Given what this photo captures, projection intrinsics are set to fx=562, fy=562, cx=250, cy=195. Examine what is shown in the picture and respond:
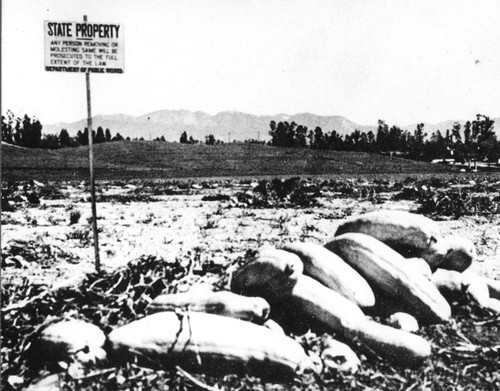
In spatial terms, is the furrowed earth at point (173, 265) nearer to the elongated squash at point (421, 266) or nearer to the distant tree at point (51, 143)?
the elongated squash at point (421, 266)

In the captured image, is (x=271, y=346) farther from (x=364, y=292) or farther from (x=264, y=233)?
(x=264, y=233)

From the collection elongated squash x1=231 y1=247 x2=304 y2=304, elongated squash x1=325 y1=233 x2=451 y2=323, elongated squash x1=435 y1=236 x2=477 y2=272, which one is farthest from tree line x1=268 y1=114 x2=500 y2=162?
elongated squash x1=231 y1=247 x2=304 y2=304

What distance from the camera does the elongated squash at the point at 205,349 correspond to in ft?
11.3

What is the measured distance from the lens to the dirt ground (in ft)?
21.9

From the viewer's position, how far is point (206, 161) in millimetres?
45906

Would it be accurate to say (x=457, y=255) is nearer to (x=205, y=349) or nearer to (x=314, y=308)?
(x=314, y=308)

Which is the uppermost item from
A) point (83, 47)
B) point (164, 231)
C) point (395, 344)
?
point (83, 47)

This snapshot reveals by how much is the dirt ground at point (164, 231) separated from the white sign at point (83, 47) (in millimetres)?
1893

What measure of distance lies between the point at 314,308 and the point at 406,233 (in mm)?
1386

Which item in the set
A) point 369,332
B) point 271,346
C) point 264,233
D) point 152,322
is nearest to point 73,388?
point 152,322

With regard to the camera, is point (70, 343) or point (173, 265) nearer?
point (70, 343)

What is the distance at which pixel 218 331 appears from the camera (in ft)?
Result: 11.5

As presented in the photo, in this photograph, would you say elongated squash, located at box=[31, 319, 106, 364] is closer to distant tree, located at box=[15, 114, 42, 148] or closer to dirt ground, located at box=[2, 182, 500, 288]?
dirt ground, located at box=[2, 182, 500, 288]

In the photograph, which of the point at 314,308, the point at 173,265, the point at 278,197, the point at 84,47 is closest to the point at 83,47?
the point at 84,47
